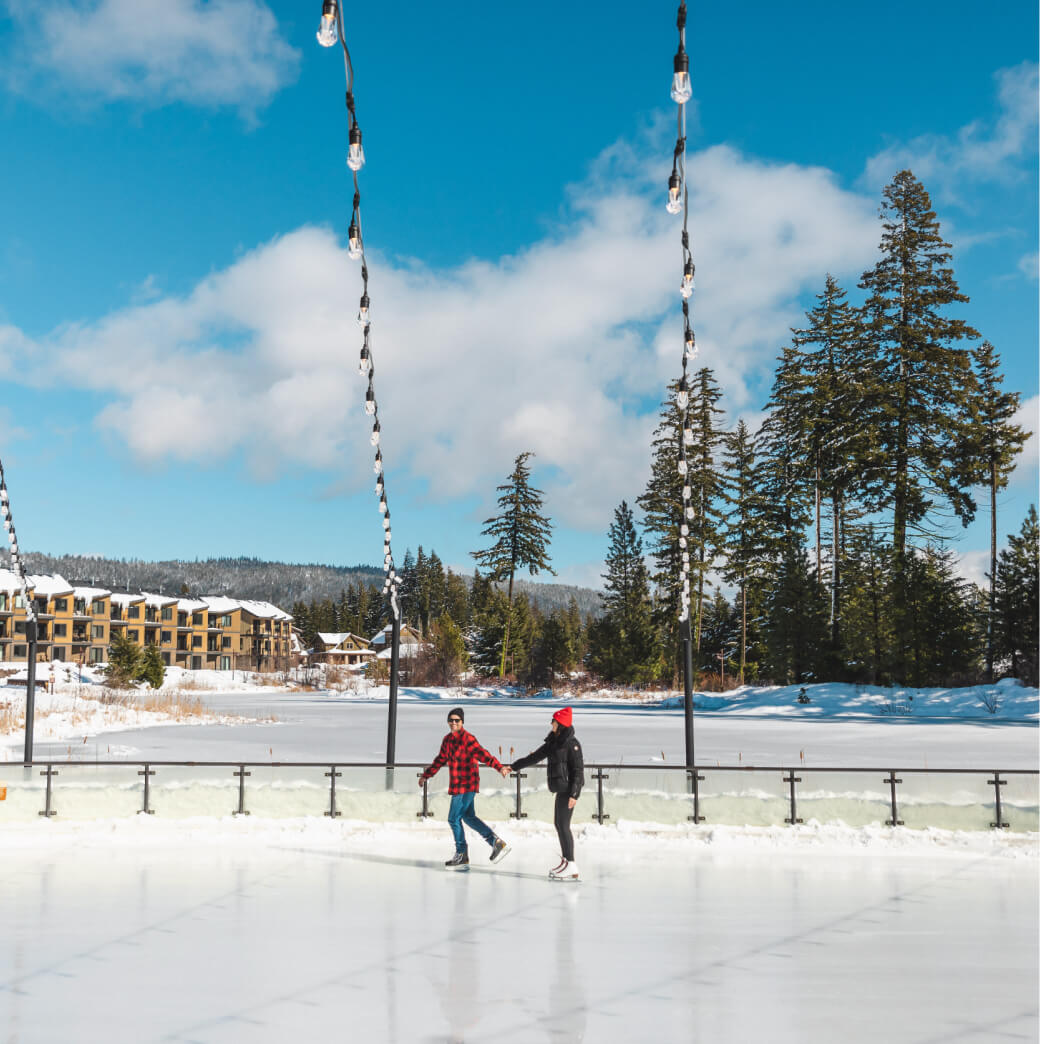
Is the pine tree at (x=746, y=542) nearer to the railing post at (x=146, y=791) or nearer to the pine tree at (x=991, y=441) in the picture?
the pine tree at (x=991, y=441)

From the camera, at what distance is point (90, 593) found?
93938mm

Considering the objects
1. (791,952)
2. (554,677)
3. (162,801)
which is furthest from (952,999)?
(554,677)

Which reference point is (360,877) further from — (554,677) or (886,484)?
(554,677)

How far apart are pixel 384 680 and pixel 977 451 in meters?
43.3

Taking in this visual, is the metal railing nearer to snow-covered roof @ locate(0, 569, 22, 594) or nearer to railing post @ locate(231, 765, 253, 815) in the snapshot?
railing post @ locate(231, 765, 253, 815)

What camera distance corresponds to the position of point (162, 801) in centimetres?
1341

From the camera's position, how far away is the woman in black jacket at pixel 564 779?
32.3 ft

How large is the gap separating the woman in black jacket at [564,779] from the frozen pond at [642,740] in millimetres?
9075

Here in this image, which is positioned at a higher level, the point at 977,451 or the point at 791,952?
the point at 977,451

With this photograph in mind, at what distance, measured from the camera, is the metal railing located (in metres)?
12.2

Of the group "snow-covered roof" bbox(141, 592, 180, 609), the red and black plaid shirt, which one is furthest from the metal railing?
"snow-covered roof" bbox(141, 592, 180, 609)

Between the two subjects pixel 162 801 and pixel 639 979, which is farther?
pixel 162 801

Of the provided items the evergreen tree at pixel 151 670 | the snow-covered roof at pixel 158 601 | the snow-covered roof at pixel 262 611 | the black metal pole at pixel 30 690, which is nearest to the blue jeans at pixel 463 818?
the black metal pole at pixel 30 690

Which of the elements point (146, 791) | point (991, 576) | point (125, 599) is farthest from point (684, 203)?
point (125, 599)
